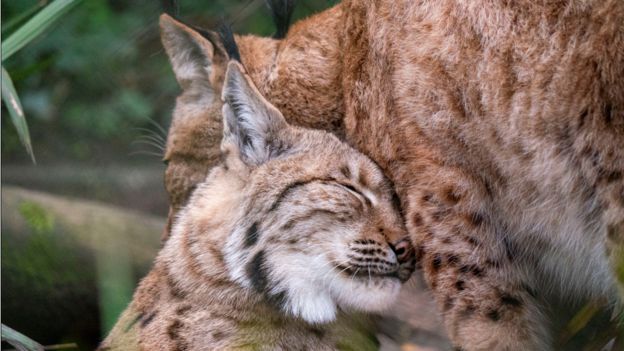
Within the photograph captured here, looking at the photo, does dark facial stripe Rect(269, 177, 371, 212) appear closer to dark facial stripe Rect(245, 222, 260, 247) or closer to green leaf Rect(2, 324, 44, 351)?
dark facial stripe Rect(245, 222, 260, 247)

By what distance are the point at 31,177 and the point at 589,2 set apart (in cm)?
482

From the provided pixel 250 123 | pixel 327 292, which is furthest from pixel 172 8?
pixel 327 292

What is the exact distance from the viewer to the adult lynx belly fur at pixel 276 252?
3574 mm

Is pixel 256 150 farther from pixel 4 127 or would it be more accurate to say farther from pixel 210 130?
pixel 4 127

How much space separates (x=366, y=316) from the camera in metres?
3.78

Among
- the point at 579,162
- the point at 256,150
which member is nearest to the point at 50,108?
the point at 256,150

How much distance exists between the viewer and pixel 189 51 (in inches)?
177

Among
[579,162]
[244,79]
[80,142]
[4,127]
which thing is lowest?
[80,142]

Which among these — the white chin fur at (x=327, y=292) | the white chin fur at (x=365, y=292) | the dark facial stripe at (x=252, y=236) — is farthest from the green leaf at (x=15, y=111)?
the white chin fur at (x=365, y=292)

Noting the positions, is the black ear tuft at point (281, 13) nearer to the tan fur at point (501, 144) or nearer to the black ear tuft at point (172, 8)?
the black ear tuft at point (172, 8)

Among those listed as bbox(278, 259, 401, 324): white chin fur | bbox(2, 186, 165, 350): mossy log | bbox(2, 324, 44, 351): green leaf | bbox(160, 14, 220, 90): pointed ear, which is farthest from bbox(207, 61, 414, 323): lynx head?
bbox(2, 186, 165, 350): mossy log

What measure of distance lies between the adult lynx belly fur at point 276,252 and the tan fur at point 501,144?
6.5 inches

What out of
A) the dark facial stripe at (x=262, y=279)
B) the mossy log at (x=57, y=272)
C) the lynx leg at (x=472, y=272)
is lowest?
the mossy log at (x=57, y=272)

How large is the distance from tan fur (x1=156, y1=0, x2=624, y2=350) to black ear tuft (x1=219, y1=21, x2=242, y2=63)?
0.51 m
